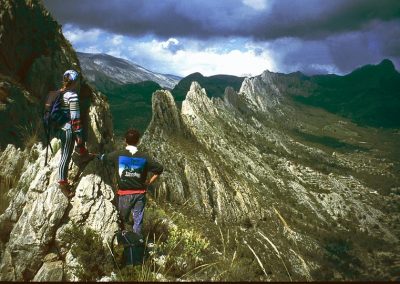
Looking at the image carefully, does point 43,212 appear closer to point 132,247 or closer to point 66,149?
point 66,149

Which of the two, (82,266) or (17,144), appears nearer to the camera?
(82,266)

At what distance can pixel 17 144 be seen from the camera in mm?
12836

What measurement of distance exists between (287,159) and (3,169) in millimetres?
170288

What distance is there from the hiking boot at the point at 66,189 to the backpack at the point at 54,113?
120cm

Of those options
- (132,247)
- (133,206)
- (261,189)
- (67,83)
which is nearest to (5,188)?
(67,83)

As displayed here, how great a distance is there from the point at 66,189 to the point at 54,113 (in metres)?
1.87

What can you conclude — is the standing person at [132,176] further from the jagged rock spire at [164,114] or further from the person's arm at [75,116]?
the jagged rock spire at [164,114]

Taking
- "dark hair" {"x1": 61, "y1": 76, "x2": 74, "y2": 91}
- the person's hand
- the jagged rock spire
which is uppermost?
"dark hair" {"x1": 61, "y1": 76, "x2": 74, "y2": 91}

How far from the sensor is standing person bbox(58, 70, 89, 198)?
9.67 meters

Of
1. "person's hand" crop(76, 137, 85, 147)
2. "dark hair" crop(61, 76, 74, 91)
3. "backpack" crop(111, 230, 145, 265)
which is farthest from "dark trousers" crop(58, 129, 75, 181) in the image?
"backpack" crop(111, 230, 145, 265)

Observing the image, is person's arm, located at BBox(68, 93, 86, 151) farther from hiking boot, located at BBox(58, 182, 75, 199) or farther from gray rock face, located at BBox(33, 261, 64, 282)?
gray rock face, located at BBox(33, 261, 64, 282)

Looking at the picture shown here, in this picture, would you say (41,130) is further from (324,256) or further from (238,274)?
(324,256)

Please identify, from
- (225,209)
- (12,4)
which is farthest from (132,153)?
(225,209)

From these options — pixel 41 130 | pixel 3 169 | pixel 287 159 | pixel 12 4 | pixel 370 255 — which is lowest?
pixel 370 255
